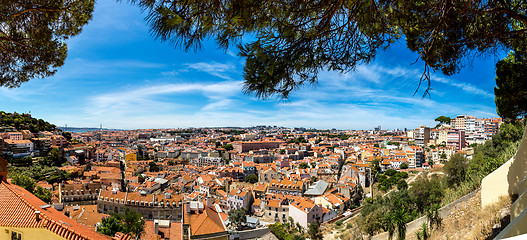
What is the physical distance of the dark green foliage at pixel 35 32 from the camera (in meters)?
3.07

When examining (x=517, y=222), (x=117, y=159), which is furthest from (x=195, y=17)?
(x=117, y=159)

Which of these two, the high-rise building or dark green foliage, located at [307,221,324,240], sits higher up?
the high-rise building

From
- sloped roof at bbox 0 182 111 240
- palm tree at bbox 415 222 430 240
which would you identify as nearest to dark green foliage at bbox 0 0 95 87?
sloped roof at bbox 0 182 111 240

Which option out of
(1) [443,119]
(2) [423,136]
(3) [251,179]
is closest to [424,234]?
(3) [251,179]

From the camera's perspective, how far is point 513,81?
5535mm

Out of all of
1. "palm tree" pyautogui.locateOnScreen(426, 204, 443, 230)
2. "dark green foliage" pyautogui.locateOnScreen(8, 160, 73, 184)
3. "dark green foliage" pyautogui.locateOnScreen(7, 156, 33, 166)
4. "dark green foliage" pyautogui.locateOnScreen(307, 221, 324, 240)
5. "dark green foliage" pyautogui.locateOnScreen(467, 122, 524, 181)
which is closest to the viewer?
"palm tree" pyautogui.locateOnScreen(426, 204, 443, 230)

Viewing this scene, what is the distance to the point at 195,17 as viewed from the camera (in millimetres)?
2150

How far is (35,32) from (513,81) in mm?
8280

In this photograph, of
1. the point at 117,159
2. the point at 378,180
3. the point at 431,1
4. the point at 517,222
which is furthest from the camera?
the point at 117,159

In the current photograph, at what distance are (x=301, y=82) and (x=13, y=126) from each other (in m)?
45.7

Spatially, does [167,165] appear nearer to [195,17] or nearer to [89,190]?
[89,190]

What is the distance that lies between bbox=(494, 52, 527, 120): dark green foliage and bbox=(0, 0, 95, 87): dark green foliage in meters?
7.41

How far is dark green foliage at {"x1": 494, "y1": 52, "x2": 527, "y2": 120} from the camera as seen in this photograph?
5.34m

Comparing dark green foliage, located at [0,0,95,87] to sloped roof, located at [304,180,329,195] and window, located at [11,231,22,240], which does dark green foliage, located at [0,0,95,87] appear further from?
sloped roof, located at [304,180,329,195]
